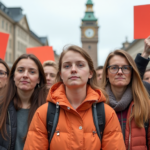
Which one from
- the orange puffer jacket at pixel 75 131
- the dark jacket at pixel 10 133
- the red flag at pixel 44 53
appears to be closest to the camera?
the orange puffer jacket at pixel 75 131

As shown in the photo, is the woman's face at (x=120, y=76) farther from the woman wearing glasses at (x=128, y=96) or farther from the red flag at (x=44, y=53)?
the red flag at (x=44, y=53)

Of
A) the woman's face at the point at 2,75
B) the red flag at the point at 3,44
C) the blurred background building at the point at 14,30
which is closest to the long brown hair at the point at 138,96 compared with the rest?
the woman's face at the point at 2,75

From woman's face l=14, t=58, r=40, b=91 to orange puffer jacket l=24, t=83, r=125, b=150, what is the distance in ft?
2.30

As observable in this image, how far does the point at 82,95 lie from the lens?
2.29 metres

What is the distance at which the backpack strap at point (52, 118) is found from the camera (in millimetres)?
2078

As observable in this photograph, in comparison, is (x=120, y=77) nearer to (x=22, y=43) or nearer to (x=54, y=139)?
(x=54, y=139)

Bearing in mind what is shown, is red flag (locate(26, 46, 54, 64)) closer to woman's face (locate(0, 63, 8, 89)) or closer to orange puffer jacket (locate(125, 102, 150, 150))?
woman's face (locate(0, 63, 8, 89))

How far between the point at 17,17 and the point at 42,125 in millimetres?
43596

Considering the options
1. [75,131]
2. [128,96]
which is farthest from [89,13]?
[75,131]

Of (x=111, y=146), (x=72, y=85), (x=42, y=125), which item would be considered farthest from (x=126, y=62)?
(x=42, y=125)

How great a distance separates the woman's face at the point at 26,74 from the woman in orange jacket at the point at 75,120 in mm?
629

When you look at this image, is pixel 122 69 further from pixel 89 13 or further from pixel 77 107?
pixel 89 13

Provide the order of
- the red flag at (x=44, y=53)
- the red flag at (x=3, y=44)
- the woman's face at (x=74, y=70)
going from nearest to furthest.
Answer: the woman's face at (x=74, y=70)
the red flag at (x=3, y=44)
the red flag at (x=44, y=53)

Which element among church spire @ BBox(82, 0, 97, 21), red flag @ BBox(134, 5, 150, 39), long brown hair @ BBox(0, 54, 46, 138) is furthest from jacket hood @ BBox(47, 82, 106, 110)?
church spire @ BBox(82, 0, 97, 21)
